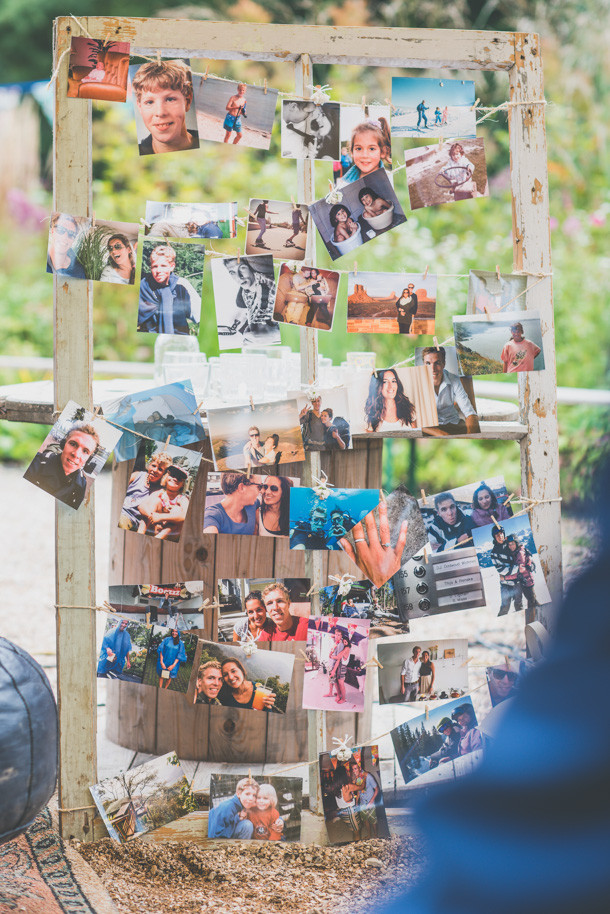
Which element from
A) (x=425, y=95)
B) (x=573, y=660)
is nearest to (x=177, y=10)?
(x=425, y=95)

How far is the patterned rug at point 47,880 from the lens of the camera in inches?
68.3

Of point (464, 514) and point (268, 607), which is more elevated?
point (464, 514)

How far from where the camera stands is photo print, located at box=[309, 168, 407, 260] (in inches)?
75.5

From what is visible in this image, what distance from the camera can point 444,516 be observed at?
200cm

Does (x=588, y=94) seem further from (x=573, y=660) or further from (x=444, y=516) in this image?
(x=573, y=660)

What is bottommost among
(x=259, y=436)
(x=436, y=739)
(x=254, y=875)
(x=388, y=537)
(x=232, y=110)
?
(x=254, y=875)

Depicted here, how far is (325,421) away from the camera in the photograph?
196 cm

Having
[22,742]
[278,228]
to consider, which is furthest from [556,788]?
[278,228]

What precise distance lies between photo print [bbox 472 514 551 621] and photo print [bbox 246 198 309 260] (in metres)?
0.77

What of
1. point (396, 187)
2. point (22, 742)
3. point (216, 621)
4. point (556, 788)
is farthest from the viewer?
point (396, 187)

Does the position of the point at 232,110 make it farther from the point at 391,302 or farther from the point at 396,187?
the point at 396,187

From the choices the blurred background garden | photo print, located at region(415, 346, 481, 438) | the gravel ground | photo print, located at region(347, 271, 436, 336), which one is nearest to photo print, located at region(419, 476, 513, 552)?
photo print, located at region(415, 346, 481, 438)

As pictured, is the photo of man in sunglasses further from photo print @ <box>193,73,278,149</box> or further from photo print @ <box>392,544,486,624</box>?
photo print @ <box>392,544,486,624</box>

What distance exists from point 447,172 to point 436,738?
4.24ft
